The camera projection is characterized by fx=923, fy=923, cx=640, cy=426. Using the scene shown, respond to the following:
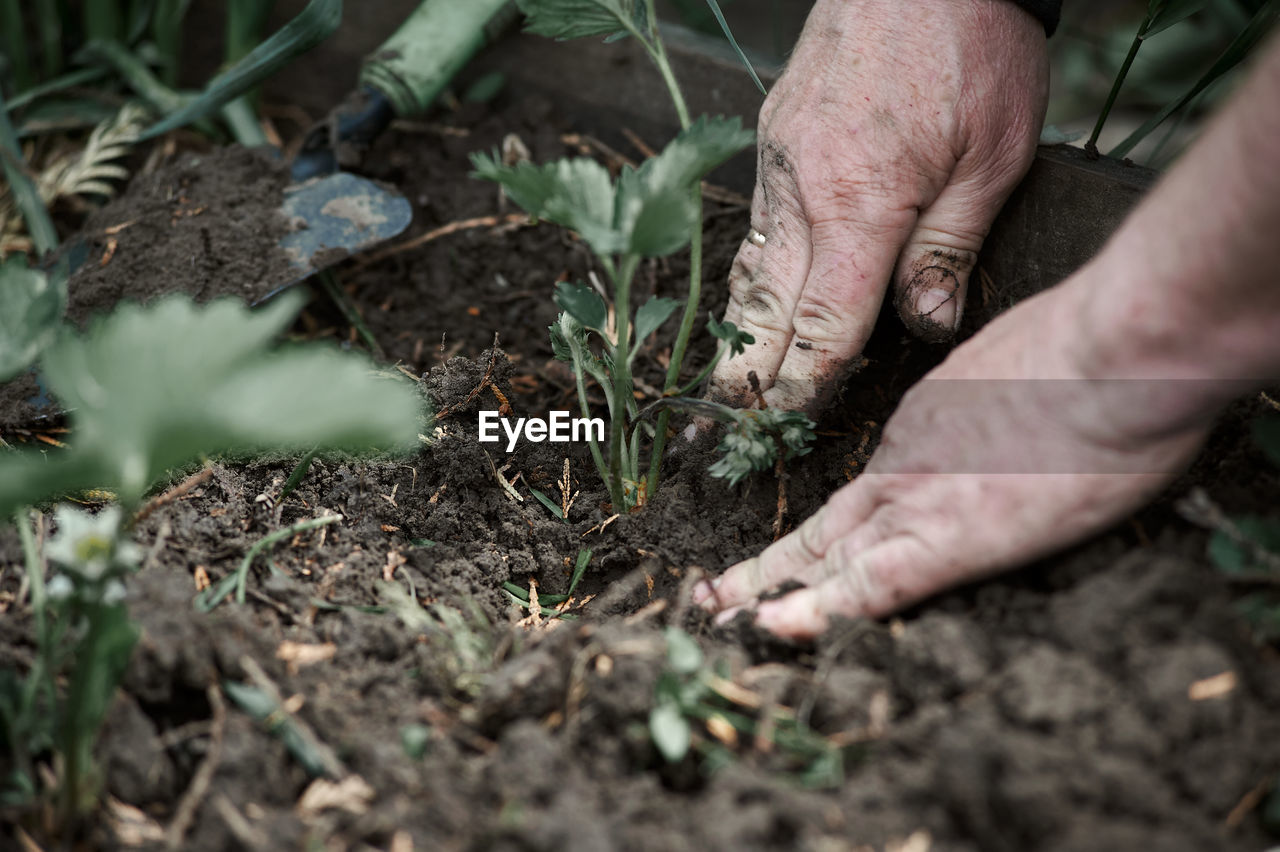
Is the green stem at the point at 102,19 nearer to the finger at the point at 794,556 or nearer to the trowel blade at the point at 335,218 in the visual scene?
the trowel blade at the point at 335,218

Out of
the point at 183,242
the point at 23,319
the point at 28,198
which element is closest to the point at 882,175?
the point at 23,319

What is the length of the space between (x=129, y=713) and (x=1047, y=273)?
131 centimetres

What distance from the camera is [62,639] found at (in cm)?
92

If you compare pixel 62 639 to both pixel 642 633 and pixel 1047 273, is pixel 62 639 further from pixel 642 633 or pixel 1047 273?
pixel 1047 273

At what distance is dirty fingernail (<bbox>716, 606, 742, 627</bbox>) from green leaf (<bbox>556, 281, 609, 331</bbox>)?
0.38 metres

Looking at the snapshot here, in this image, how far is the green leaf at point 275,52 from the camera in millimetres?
1614

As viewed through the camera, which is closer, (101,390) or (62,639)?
(101,390)

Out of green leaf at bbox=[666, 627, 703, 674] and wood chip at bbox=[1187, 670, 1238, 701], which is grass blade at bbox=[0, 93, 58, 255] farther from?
wood chip at bbox=[1187, 670, 1238, 701]

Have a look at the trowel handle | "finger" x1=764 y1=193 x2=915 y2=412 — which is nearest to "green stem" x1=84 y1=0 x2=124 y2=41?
the trowel handle

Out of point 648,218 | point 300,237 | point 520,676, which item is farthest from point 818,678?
point 300,237

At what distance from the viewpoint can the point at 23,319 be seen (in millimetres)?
867

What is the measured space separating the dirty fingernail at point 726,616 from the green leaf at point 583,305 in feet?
1.24

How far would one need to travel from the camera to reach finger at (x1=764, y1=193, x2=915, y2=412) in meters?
1.34

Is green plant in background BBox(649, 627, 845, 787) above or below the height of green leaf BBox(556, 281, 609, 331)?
below
